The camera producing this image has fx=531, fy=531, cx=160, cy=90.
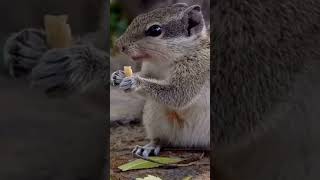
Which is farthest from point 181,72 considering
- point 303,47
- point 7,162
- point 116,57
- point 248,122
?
point 7,162

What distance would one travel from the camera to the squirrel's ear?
1.63 m

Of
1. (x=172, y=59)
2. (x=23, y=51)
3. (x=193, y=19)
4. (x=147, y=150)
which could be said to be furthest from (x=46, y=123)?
(x=193, y=19)

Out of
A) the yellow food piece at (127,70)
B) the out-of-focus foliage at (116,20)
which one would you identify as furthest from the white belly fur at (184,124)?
the out-of-focus foliage at (116,20)

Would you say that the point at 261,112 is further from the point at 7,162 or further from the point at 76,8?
the point at 7,162

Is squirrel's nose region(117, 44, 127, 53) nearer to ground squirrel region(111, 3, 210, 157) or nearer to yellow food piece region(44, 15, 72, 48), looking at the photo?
ground squirrel region(111, 3, 210, 157)

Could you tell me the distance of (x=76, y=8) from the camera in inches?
66.7

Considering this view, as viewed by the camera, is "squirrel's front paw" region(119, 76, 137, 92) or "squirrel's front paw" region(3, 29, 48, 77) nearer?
"squirrel's front paw" region(119, 76, 137, 92)

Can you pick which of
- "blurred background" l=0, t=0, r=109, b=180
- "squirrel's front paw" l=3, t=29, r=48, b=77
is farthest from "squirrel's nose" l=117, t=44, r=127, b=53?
"squirrel's front paw" l=3, t=29, r=48, b=77

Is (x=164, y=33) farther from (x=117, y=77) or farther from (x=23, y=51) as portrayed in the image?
(x=23, y=51)

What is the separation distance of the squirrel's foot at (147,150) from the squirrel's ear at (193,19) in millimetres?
370

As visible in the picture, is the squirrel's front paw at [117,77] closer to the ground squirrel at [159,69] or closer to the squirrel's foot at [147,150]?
the ground squirrel at [159,69]

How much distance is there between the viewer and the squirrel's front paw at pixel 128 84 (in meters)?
1.62

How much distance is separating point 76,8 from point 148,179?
59 centimetres

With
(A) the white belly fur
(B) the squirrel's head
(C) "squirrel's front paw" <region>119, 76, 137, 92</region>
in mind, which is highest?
(B) the squirrel's head
